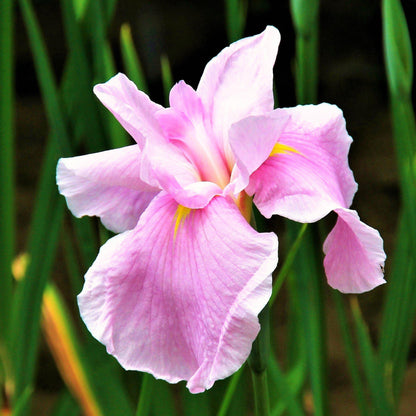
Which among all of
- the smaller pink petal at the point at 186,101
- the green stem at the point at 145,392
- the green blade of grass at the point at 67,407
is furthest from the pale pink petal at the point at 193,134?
the green blade of grass at the point at 67,407

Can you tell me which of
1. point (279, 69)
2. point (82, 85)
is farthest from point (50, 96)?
point (279, 69)

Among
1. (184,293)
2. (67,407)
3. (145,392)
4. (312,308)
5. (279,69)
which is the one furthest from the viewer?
(279,69)

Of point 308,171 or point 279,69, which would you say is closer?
point 308,171

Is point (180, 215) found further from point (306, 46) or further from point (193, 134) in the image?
point (306, 46)

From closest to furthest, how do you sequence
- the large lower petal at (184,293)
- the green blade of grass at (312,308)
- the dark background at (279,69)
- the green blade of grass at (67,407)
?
the large lower petal at (184,293)
the green blade of grass at (312,308)
the green blade of grass at (67,407)
the dark background at (279,69)

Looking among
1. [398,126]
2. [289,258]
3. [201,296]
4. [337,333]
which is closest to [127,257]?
[201,296]

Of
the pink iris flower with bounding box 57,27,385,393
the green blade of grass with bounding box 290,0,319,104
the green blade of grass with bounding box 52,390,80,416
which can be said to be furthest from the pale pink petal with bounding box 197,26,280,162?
the green blade of grass with bounding box 52,390,80,416

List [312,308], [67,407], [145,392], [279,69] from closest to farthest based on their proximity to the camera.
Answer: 1. [145,392]
2. [312,308]
3. [67,407]
4. [279,69]

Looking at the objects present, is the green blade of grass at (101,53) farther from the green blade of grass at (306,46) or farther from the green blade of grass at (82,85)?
the green blade of grass at (306,46)
